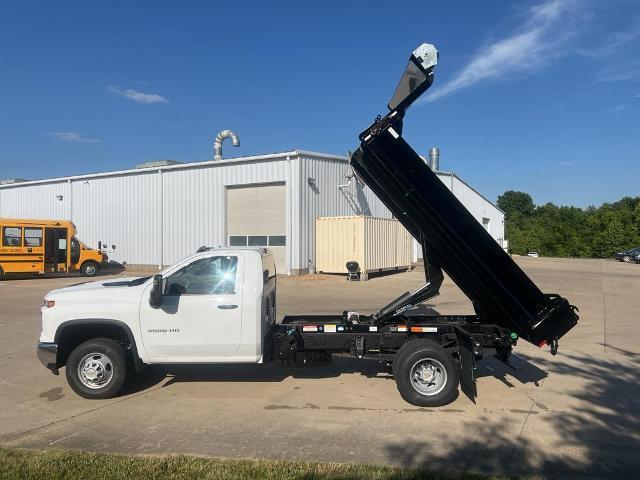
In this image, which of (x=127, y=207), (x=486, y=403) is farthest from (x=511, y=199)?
(x=486, y=403)

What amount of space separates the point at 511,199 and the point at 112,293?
128m

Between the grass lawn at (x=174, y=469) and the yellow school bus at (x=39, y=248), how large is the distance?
829 inches

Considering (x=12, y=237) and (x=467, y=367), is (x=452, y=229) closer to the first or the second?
(x=467, y=367)

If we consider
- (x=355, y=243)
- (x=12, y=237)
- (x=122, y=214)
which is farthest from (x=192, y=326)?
(x=122, y=214)

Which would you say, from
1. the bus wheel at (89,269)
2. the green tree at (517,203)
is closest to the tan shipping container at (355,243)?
the bus wheel at (89,269)

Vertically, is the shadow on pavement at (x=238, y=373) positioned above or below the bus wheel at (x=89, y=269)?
below

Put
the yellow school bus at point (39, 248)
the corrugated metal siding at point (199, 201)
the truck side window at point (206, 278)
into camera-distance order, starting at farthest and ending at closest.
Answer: the corrugated metal siding at point (199, 201) < the yellow school bus at point (39, 248) < the truck side window at point (206, 278)

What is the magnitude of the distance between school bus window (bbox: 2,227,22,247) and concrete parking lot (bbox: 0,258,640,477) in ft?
52.3

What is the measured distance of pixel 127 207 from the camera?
99.6 ft

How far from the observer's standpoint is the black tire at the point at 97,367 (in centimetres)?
614

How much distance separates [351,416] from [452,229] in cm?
239

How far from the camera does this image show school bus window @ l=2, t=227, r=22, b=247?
22.5 meters

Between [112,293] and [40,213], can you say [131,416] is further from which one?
[40,213]

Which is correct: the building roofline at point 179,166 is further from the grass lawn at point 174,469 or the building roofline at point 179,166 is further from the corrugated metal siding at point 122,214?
the grass lawn at point 174,469
